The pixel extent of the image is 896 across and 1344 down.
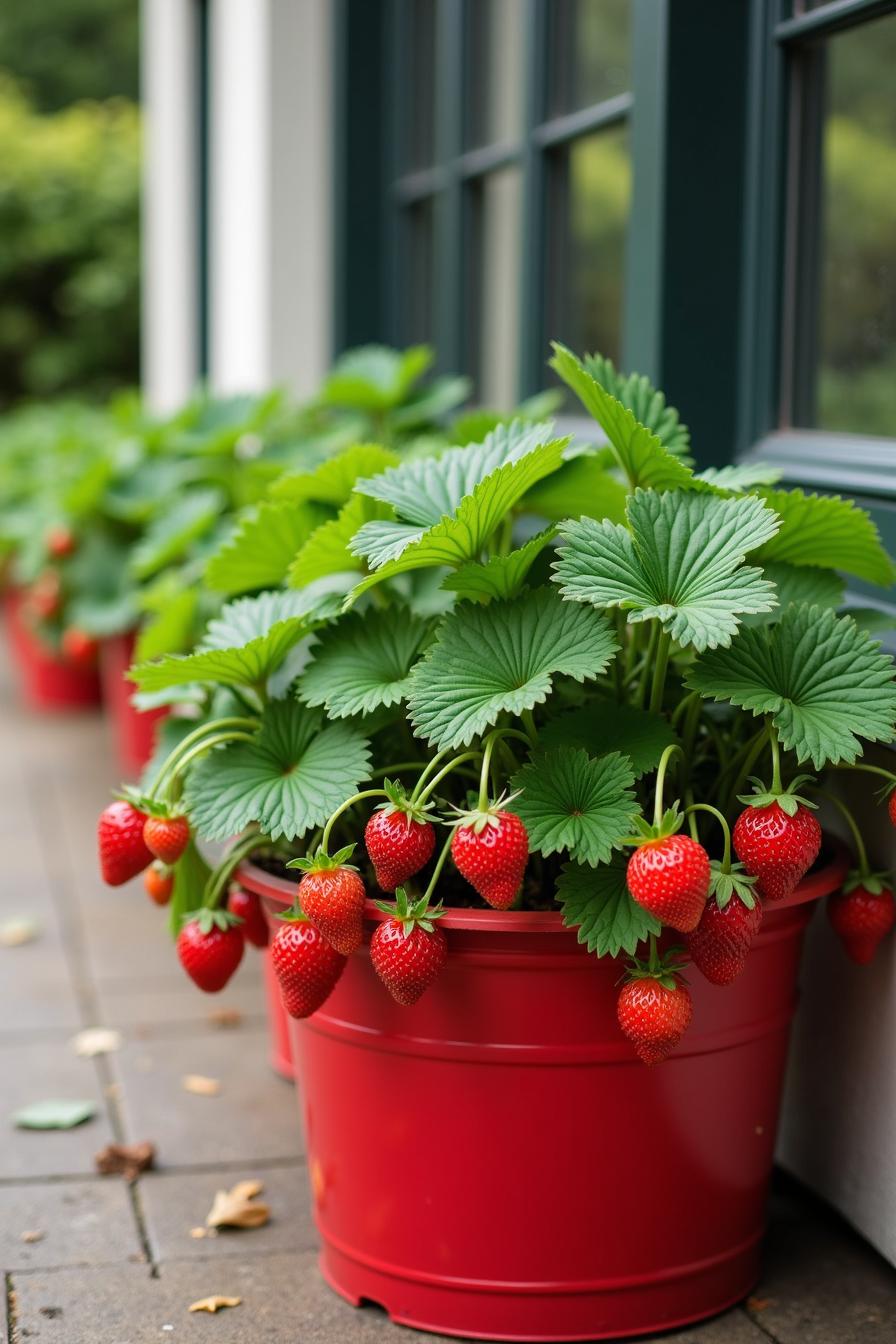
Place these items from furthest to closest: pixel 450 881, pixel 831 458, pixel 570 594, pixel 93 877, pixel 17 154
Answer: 1. pixel 17 154
2. pixel 93 877
3. pixel 831 458
4. pixel 450 881
5. pixel 570 594

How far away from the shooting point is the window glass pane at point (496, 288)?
377 cm

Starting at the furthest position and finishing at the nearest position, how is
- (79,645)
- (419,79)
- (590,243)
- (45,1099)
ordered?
1. (79,645)
2. (419,79)
3. (590,243)
4. (45,1099)

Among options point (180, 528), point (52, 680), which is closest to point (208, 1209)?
point (180, 528)

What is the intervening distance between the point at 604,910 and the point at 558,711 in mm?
308

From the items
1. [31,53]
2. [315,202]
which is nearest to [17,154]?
[31,53]

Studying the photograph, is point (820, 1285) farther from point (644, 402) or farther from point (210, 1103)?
point (644, 402)

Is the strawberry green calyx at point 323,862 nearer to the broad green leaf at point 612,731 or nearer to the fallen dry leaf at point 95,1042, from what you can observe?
the broad green leaf at point 612,731

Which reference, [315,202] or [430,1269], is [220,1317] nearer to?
[430,1269]

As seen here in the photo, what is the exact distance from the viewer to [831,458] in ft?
7.60

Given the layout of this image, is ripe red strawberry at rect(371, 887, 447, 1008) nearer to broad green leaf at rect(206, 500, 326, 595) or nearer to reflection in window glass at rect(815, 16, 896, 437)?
broad green leaf at rect(206, 500, 326, 595)

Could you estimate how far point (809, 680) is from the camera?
1.68 m

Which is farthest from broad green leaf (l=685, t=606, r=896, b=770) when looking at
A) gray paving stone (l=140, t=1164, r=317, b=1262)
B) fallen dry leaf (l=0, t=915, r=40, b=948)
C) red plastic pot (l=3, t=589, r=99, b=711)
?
red plastic pot (l=3, t=589, r=99, b=711)

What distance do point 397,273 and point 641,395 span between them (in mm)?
2730

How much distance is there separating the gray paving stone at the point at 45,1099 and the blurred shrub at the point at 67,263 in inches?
438
